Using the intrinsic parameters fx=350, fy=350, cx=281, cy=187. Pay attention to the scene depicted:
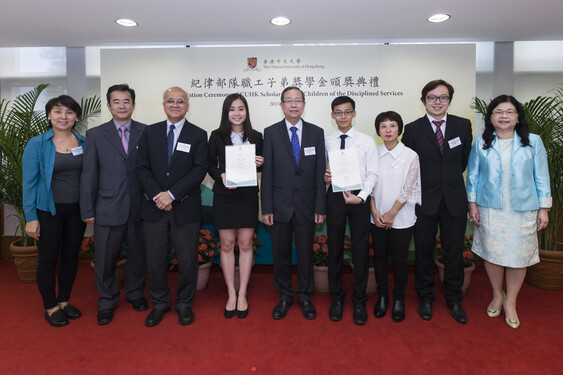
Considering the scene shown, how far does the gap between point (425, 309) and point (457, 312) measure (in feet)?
0.80

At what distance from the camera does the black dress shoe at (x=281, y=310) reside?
2.78 meters

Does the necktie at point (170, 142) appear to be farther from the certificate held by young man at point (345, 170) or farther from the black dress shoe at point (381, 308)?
the black dress shoe at point (381, 308)

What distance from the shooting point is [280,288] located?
9.32 feet

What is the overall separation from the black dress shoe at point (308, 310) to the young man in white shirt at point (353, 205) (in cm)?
13

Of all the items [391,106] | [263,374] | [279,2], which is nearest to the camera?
[263,374]

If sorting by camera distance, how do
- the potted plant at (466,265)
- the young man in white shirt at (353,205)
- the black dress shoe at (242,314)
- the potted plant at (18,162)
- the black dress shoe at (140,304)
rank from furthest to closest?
the potted plant at (18,162) < the potted plant at (466,265) < the black dress shoe at (140,304) < the black dress shoe at (242,314) < the young man in white shirt at (353,205)

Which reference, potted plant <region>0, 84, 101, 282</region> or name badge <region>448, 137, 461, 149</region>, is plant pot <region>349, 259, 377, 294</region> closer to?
name badge <region>448, 137, 461, 149</region>

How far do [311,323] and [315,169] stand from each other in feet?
3.91

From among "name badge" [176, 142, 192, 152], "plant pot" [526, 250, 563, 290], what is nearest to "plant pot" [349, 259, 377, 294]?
"plant pot" [526, 250, 563, 290]

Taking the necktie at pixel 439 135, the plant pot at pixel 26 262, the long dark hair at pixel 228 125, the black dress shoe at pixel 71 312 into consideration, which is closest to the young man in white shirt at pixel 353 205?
the necktie at pixel 439 135

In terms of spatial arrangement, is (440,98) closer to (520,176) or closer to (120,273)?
(520,176)

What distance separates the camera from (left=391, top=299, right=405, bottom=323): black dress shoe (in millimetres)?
2719

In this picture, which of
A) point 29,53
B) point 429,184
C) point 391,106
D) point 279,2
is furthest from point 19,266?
point 391,106

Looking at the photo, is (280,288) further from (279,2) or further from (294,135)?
(279,2)
